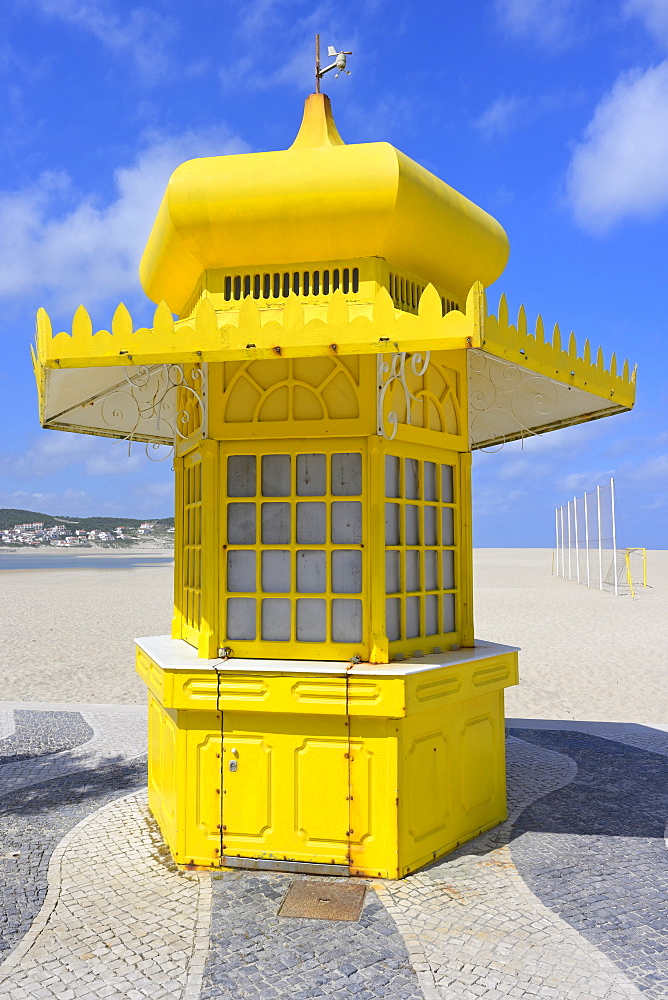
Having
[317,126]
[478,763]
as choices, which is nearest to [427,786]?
[478,763]

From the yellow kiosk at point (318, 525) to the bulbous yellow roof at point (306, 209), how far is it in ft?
0.05

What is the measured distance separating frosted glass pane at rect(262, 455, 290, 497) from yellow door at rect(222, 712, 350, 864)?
161 centimetres

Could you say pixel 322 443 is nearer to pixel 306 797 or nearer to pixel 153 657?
pixel 153 657

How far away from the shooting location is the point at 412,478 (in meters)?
5.75

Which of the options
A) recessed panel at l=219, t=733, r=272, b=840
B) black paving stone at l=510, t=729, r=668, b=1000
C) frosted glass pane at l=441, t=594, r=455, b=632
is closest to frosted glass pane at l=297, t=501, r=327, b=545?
frosted glass pane at l=441, t=594, r=455, b=632

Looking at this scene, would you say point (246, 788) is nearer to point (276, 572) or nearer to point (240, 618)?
point (240, 618)

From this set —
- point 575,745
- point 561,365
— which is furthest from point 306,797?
point 575,745

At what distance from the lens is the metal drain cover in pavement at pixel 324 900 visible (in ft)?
14.8

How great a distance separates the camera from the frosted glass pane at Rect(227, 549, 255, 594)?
546cm

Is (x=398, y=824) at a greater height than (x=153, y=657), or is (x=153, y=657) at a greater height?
(x=153, y=657)

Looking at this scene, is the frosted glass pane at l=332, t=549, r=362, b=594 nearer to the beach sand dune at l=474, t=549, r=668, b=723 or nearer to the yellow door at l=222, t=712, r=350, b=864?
the yellow door at l=222, t=712, r=350, b=864

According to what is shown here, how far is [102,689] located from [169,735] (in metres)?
7.29

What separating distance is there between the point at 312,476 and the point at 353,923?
116 inches

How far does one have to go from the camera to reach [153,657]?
550 cm
